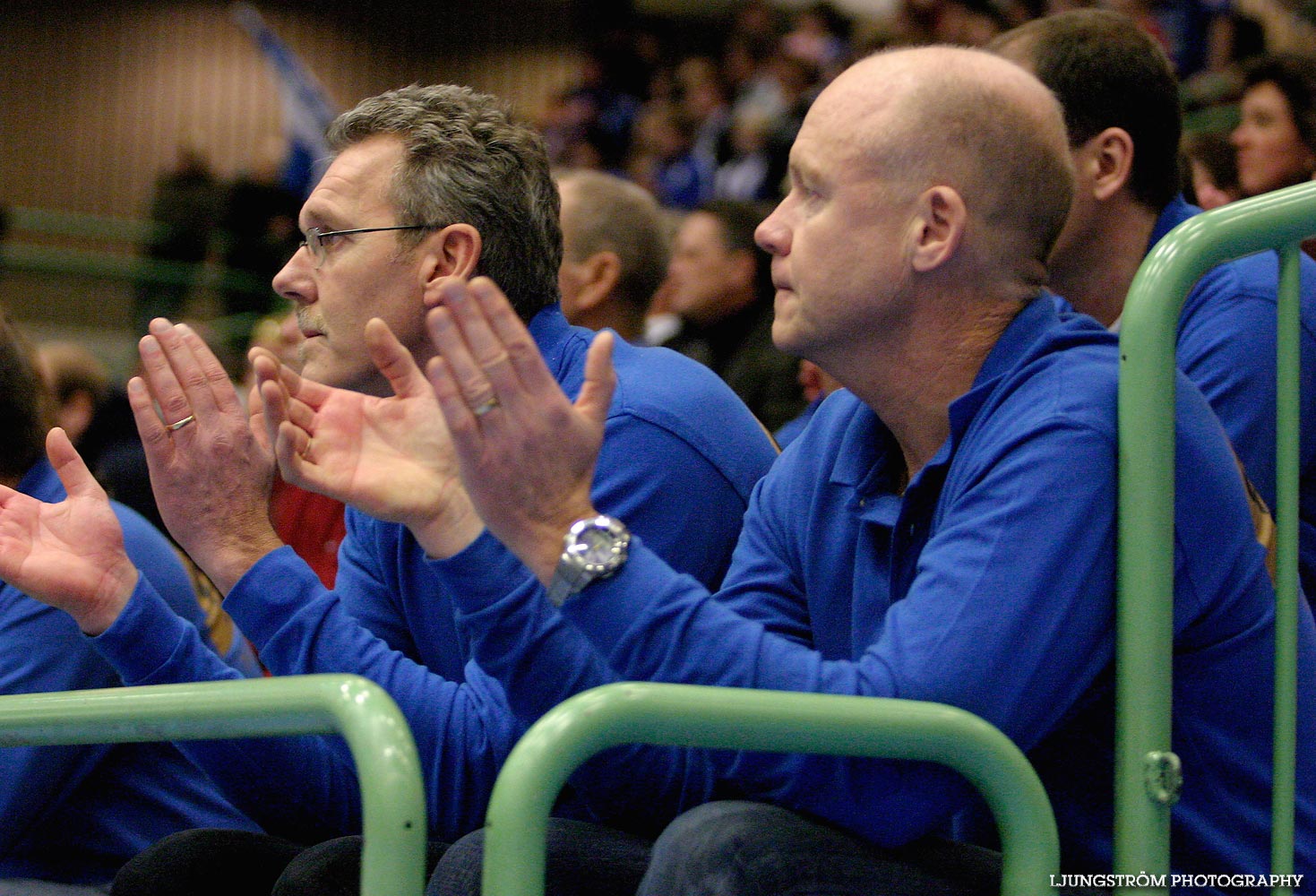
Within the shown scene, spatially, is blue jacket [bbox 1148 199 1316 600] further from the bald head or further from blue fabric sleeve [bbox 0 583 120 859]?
blue fabric sleeve [bbox 0 583 120 859]

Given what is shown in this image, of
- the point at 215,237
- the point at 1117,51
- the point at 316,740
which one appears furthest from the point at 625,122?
the point at 316,740

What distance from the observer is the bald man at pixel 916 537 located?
1335mm

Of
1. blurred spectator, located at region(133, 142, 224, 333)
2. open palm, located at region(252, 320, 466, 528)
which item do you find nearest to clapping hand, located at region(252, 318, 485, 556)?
open palm, located at region(252, 320, 466, 528)

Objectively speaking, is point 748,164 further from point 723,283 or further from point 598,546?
point 598,546

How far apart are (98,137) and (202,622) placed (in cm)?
1167

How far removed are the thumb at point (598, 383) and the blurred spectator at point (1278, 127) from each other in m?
2.37

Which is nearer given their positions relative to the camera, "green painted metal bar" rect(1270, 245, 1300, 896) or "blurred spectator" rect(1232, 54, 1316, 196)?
"green painted metal bar" rect(1270, 245, 1300, 896)

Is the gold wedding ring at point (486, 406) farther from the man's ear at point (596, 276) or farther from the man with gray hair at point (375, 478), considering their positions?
the man's ear at point (596, 276)

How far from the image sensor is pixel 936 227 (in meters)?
1.63

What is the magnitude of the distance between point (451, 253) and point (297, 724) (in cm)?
105

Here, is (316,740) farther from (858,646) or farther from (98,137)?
(98,137)

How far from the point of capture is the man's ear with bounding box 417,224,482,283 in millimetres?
2117

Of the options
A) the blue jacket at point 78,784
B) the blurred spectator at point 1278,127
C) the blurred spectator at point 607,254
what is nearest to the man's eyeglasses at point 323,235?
the blue jacket at point 78,784

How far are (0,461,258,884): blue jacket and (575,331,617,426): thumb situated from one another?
3.20ft
